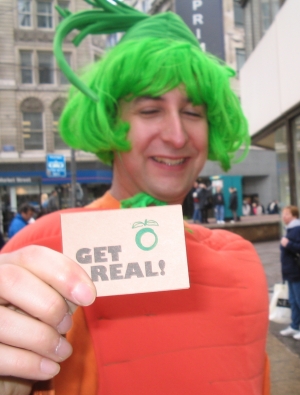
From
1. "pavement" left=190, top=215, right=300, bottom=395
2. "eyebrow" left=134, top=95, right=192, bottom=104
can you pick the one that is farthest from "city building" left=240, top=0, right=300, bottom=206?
"eyebrow" left=134, top=95, right=192, bottom=104

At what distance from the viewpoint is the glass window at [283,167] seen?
19.1 feet

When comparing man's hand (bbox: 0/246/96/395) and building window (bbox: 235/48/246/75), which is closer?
man's hand (bbox: 0/246/96/395)

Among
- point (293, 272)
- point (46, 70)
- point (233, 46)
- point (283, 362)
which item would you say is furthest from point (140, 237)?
point (233, 46)

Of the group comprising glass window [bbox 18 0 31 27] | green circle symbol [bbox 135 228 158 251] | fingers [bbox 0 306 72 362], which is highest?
glass window [bbox 18 0 31 27]

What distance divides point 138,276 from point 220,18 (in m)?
7.92

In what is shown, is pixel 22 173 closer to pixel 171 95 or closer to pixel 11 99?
pixel 11 99

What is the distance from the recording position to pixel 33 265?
52 centimetres

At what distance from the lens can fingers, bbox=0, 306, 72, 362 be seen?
0.50 m

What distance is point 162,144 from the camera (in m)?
0.93

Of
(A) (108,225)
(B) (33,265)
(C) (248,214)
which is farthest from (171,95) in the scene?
(C) (248,214)

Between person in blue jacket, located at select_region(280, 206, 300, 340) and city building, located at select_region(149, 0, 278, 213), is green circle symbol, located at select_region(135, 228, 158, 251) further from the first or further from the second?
city building, located at select_region(149, 0, 278, 213)

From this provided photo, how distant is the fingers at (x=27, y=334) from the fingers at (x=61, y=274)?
54 millimetres

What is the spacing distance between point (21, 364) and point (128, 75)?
2.27ft

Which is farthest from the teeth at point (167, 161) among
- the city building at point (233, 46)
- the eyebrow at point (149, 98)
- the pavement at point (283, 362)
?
the city building at point (233, 46)
